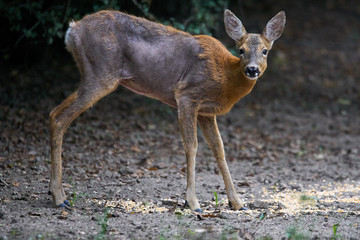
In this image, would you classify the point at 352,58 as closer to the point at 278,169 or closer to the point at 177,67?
the point at 278,169

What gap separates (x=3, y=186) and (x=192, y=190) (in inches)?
86.7

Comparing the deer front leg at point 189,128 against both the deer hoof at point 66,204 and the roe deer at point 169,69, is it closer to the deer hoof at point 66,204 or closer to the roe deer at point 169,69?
the roe deer at point 169,69

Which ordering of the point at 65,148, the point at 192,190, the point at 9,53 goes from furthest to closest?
the point at 9,53, the point at 65,148, the point at 192,190

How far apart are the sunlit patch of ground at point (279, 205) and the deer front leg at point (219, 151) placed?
0.14 m

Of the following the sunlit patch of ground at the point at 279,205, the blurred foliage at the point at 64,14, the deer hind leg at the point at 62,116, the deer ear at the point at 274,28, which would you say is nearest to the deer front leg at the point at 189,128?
the sunlit patch of ground at the point at 279,205

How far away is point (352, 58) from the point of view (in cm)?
1593

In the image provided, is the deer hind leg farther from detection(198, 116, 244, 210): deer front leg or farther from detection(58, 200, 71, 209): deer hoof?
detection(198, 116, 244, 210): deer front leg

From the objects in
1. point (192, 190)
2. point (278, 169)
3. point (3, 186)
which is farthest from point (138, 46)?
point (278, 169)

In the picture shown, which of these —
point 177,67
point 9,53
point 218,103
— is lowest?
point 218,103

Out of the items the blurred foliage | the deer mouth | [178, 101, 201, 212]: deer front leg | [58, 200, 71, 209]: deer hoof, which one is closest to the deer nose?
the deer mouth

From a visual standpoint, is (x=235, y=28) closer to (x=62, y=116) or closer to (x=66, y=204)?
(x=62, y=116)

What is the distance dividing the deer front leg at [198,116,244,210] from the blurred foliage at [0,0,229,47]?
236cm

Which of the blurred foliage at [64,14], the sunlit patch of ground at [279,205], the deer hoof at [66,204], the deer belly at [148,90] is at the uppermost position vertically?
the blurred foliage at [64,14]

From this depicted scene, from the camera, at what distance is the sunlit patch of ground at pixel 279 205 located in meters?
5.91
